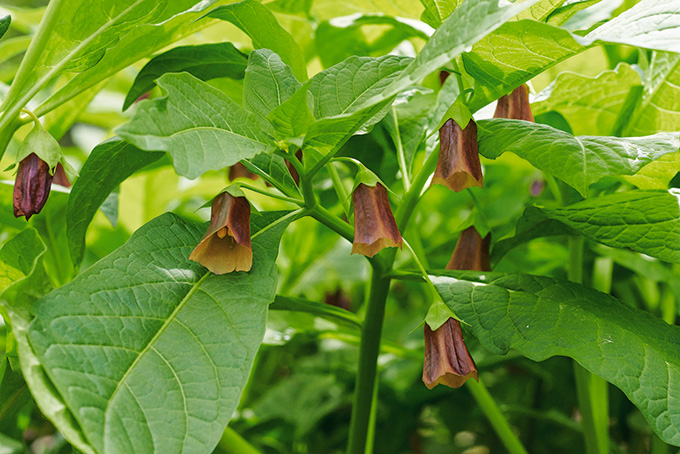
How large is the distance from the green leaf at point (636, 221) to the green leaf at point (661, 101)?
28 cm

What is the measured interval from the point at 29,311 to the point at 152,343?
12 cm

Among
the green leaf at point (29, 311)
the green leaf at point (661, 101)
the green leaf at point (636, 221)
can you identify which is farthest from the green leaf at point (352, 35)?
the green leaf at point (29, 311)

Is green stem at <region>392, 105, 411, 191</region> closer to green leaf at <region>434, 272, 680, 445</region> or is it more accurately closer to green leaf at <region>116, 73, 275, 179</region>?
green leaf at <region>434, 272, 680, 445</region>

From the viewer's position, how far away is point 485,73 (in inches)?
25.7

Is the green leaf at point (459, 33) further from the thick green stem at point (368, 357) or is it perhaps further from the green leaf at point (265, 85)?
the thick green stem at point (368, 357)

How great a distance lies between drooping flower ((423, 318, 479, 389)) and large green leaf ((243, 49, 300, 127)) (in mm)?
302

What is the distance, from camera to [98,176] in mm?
747

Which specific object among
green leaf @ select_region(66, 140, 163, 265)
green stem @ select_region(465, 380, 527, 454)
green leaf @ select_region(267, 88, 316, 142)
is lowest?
green stem @ select_region(465, 380, 527, 454)

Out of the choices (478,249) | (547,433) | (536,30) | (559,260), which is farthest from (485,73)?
(547,433)

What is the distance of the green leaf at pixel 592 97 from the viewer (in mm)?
884

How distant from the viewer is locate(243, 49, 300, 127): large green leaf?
0.63 m

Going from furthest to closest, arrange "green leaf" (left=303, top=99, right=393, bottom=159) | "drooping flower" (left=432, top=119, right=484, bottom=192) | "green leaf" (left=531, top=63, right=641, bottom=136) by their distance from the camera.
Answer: "green leaf" (left=531, top=63, right=641, bottom=136), "drooping flower" (left=432, top=119, right=484, bottom=192), "green leaf" (left=303, top=99, right=393, bottom=159)

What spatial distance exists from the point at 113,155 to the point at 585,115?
735 mm

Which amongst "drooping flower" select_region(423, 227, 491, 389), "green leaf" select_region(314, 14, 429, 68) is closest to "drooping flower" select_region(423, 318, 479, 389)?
"drooping flower" select_region(423, 227, 491, 389)
